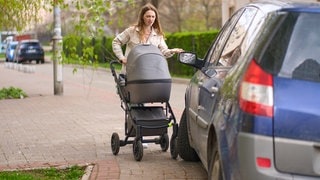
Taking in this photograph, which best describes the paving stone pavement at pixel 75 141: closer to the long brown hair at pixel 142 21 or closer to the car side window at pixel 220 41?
the car side window at pixel 220 41

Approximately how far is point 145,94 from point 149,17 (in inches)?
48.2

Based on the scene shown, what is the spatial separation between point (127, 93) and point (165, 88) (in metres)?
0.53

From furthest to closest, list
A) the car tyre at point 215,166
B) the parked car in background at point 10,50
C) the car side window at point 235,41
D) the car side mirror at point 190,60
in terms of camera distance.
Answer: the parked car in background at point 10,50
the car side mirror at point 190,60
the car side window at point 235,41
the car tyre at point 215,166

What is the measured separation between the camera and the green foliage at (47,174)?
7.02 m

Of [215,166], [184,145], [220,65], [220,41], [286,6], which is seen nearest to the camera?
[286,6]

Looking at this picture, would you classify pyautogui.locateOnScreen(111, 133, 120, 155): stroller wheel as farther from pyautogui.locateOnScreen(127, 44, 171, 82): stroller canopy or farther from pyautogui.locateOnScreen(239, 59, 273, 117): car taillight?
pyautogui.locateOnScreen(239, 59, 273, 117): car taillight

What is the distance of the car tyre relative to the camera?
4.87 metres

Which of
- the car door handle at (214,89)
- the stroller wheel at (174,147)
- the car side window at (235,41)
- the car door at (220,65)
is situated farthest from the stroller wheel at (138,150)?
the car door handle at (214,89)

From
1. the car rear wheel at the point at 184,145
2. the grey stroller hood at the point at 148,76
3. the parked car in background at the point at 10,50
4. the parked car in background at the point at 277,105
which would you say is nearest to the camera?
the parked car in background at the point at 277,105

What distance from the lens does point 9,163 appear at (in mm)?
8031

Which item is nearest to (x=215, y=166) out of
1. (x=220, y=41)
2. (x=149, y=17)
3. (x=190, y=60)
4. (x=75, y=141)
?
(x=220, y=41)

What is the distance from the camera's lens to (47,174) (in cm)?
732

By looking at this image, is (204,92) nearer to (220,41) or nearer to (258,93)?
(220,41)

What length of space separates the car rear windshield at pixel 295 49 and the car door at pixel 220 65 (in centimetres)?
110
